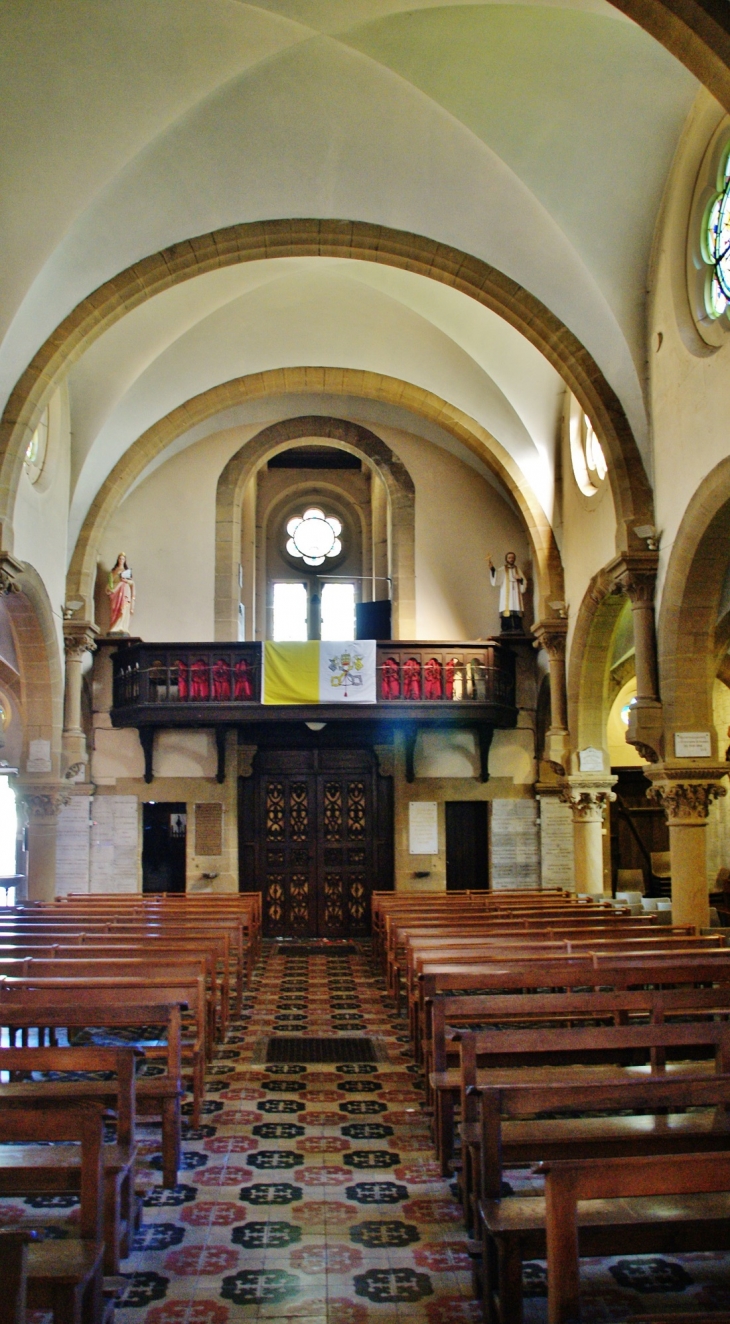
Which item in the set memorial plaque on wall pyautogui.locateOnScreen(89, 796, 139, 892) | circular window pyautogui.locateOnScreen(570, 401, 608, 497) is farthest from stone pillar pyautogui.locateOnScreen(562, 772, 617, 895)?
memorial plaque on wall pyautogui.locateOnScreen(89, 796, 139, 892)

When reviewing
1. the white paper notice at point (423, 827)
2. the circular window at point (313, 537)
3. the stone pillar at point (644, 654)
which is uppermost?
the circular window at point (313, 537)

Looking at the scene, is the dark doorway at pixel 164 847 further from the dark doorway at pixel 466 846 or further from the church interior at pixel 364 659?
the dark doorway at pixel 466 846

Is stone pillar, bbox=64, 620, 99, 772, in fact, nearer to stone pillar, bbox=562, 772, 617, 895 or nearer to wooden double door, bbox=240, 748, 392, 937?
wooden double door, bbox=240, 748, 392, 937

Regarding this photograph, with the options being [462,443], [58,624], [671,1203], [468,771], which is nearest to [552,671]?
[468,771]

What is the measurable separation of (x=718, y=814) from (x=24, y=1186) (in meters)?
18.9

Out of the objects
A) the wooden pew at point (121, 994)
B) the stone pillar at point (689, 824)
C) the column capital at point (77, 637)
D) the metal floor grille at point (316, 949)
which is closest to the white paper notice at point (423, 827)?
the metal floor grille at point (316, 949)

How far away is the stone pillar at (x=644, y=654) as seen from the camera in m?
11.8

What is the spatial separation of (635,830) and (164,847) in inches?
378

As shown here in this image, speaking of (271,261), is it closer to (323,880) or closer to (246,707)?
(246,707)

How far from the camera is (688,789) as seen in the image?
11.7 m

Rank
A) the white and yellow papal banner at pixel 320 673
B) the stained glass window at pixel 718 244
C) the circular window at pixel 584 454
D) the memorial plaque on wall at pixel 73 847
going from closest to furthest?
the stained glass window at pixel 718 244
the circular window at pixel 584 454
the white and yellow papal banner at pixel 320 673
the memorial plaque on wall at pixel 73 847

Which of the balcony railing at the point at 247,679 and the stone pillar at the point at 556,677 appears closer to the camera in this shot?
the stone pillar at the point at 556,677

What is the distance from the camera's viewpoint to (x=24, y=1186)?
13.3ft

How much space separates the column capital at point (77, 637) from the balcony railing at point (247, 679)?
0.95 m
